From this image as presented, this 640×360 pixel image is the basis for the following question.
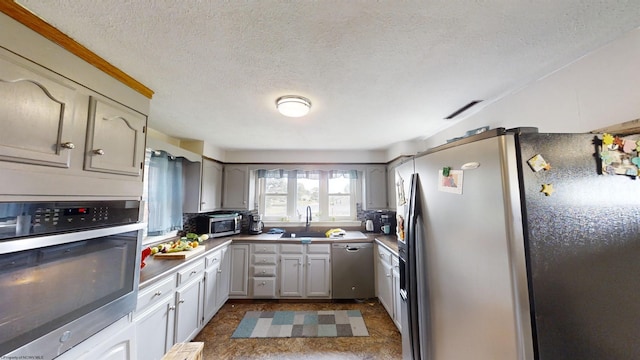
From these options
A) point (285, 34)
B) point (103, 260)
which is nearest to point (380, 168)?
point (285, 34)

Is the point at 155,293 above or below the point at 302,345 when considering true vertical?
above

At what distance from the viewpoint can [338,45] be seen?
116 centimetres

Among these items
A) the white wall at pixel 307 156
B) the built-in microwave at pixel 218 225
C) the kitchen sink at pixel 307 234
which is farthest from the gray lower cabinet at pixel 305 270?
the white wall at pixel 307 156

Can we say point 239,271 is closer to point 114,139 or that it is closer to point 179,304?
point 179,304

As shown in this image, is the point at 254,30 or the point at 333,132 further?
the point at 333,132

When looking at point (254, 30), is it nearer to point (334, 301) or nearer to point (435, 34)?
point (435, 34)

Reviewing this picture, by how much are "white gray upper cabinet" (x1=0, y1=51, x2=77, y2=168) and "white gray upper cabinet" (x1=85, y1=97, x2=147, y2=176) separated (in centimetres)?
9

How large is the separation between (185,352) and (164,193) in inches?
92.2

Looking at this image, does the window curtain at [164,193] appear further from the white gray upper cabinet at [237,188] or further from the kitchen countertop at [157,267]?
the white gray upper cabinet at [237,188]

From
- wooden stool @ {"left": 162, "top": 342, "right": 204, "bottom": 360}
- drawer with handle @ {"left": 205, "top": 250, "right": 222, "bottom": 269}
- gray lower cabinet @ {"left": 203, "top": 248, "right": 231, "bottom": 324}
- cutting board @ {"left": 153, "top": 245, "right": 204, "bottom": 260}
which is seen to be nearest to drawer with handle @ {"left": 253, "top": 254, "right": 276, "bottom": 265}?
gray lower cabinet @ {"left": 203, "top": 248, "right": 231, "bottom": 324}

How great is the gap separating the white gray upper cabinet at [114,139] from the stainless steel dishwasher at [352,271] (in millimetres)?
2507

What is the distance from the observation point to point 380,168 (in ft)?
12.5

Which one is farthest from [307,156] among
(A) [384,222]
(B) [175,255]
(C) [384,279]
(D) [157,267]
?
(D) [157,267]

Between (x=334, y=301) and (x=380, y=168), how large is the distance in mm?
2164
